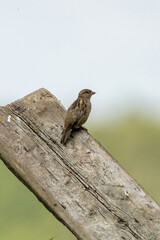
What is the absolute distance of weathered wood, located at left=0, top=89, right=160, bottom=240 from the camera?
4.46 m

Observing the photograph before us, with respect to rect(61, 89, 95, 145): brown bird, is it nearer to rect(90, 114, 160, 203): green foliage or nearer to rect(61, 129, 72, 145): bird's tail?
rect(61, 129, 72, 145): bird's tail

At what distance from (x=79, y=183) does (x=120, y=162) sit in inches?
1352

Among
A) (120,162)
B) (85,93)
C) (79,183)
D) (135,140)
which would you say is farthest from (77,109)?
(135,140)

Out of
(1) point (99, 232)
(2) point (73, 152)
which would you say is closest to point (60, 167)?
(2) point (73, 152)

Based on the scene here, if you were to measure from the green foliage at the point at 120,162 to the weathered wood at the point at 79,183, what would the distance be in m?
21.6

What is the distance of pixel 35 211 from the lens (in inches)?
1382

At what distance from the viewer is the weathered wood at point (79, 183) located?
14.6ft

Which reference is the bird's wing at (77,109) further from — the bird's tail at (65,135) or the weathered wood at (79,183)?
the weathered wood at (79,183)

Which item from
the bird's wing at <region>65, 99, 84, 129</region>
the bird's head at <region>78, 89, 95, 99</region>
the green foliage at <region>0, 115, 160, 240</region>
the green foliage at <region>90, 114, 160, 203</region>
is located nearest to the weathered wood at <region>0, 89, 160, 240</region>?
the bird's wing at <region>65, 99, 84, 129</region>

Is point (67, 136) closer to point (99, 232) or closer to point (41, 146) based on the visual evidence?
point (41, 146)

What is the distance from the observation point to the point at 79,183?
454 centimetres

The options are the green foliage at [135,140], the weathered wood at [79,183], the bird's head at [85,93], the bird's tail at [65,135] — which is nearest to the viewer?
the weathered wood at [79,183]

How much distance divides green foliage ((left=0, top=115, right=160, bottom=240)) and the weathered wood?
70.8ft

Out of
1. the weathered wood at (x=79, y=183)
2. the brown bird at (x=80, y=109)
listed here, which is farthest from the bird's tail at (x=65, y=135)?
the brown bird at (x=80, y=109)
